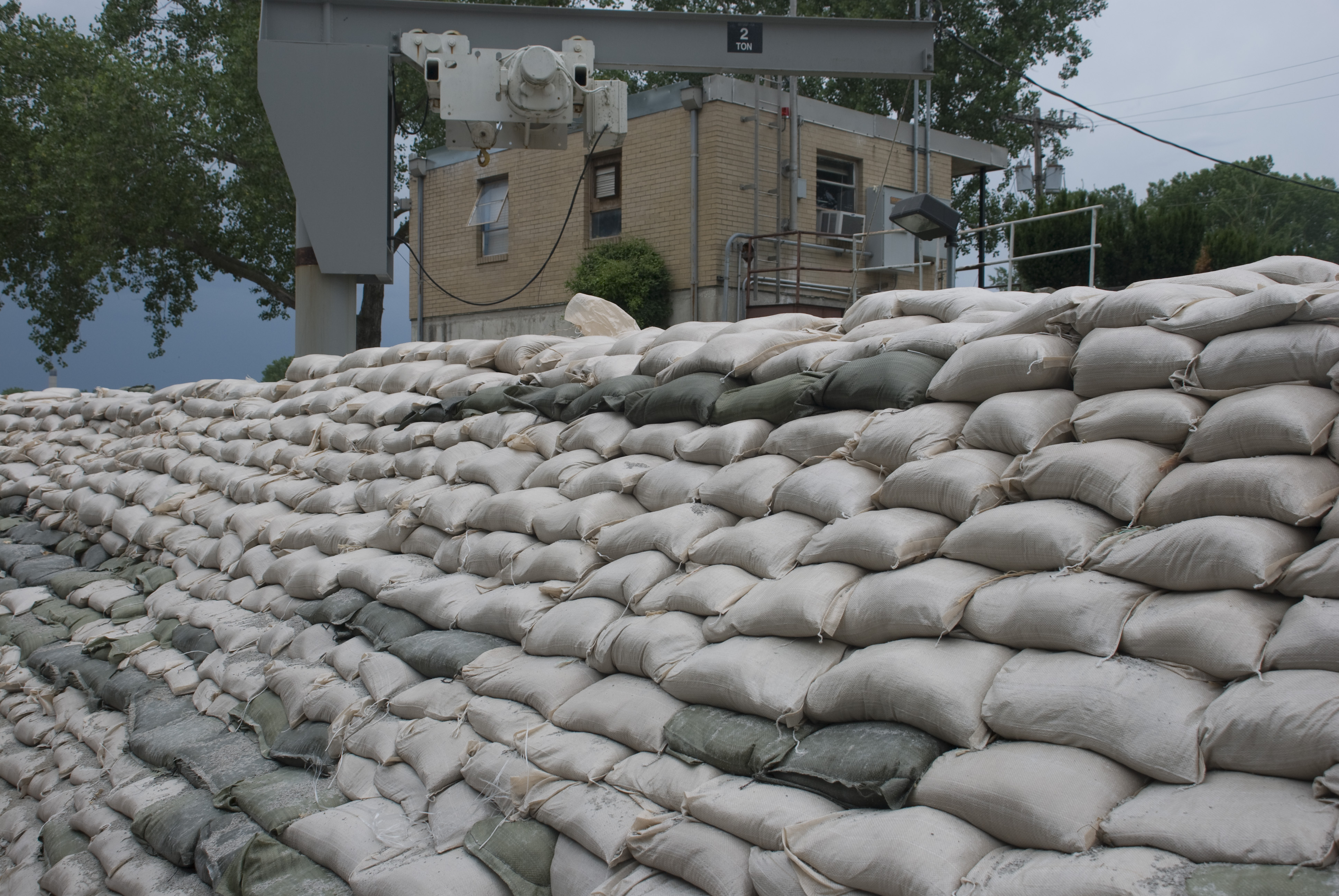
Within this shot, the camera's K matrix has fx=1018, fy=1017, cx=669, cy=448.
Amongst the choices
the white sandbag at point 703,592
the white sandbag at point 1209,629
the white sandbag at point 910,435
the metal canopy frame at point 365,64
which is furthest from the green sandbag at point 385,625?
the metal canopy frame at point 365,64

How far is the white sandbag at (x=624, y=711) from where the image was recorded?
8.30ft

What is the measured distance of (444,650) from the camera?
11.0ft

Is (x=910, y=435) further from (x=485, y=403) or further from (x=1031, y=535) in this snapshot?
(x=485, y=403)

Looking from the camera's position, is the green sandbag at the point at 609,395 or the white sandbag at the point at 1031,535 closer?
the white sandbag at the point at 1031,535

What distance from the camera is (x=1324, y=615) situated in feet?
5.94

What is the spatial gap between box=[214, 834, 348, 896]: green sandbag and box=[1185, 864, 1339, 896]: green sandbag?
6.62ft

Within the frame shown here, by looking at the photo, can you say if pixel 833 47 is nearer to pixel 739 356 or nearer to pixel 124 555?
pixel 739 356

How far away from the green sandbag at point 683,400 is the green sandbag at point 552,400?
0.42 metres

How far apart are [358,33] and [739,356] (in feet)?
15.7

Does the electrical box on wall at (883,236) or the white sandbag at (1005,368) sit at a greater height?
the electrical box on wall at (883,236)

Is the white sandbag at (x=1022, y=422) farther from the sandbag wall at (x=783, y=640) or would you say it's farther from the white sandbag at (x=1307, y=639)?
the white sandbag at (x=1307, y=639)

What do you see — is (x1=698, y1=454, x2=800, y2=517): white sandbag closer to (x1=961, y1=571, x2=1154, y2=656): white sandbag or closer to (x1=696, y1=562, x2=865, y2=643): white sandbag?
(x1=696, y1=562, x2=865, y2=643): white sandbag

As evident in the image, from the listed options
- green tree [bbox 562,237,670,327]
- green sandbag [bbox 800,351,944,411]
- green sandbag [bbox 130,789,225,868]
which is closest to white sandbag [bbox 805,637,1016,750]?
green sandbag [bbox 800,351,944,411]

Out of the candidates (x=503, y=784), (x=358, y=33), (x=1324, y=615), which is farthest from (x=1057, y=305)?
(x=358, y=33)
